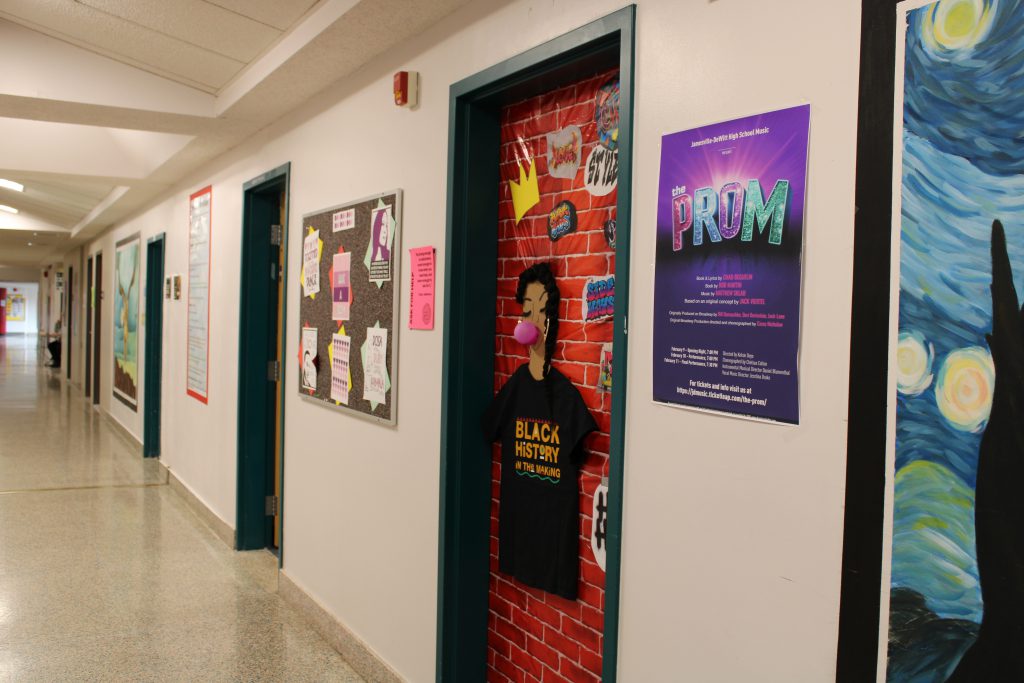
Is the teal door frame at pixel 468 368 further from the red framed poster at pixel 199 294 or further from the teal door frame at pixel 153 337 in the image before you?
the teal door frame at pixel 153 337

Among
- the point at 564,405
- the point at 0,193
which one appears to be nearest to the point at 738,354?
the point at 564,405

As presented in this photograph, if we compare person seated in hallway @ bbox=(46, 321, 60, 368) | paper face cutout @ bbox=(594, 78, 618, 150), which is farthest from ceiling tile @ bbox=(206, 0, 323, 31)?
person seated in hallway @ bbox=(46, 321, 60, 368)

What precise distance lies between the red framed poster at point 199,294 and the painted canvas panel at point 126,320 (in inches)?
93.3

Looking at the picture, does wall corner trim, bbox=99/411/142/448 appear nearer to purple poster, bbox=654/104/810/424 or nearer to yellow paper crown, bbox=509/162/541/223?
yellow paper crown, bbox=509/162/541/223

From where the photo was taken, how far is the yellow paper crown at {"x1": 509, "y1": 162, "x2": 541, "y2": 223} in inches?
91.6

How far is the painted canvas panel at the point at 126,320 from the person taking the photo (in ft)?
24.9

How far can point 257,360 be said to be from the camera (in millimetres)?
4418

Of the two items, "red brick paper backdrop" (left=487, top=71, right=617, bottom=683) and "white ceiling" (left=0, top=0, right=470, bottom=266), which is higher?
"white ceiling" (left=0, top=0, right=470, bottom=266)

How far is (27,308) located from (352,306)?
40.2m

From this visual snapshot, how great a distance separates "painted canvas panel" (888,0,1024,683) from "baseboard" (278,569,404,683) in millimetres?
2065

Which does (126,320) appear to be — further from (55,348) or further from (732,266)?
(55,348)

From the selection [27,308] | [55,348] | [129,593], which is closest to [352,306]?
[129,593]

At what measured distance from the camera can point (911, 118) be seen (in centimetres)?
122

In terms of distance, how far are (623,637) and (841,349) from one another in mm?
891
